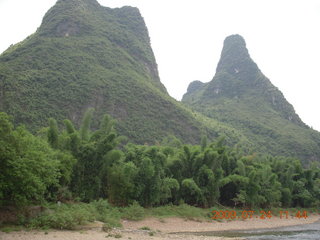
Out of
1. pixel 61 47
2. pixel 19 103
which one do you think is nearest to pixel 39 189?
pixel 19 103

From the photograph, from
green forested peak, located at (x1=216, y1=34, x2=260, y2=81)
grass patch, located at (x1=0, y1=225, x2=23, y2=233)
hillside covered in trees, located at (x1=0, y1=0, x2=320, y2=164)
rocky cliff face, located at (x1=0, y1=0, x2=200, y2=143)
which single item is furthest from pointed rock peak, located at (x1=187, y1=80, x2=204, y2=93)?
grass patch, located at (x1=0, y1=225, x2=23, y2=233)

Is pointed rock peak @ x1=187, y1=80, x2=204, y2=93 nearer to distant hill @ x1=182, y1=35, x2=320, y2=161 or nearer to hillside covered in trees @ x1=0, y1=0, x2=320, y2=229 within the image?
distant hill @ x1=182, y1=35, x2=320, y2=161

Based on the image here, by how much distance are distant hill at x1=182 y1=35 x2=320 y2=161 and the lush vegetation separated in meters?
39.0

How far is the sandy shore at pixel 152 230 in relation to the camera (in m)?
11.1

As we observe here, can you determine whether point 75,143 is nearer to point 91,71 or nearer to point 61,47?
point 91,71

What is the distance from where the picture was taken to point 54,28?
A: 6988cm

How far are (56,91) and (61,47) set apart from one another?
58.5 ft

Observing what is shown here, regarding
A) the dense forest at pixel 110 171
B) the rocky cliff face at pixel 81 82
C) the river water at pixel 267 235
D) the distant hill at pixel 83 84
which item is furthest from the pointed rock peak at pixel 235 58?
the river water at pixel 267 235

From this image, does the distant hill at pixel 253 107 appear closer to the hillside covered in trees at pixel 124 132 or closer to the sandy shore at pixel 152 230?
the hillside covered in trees at pixel 124 132
